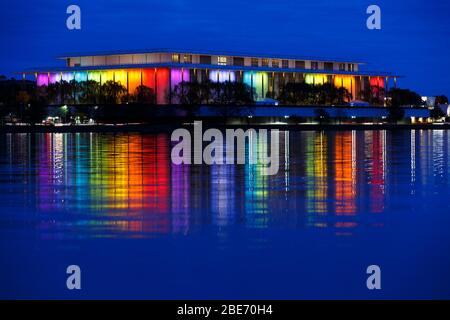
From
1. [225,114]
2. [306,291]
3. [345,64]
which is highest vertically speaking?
[345,64]

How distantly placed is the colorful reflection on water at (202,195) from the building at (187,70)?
322 ft

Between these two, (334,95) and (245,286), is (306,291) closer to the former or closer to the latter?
(245,286)

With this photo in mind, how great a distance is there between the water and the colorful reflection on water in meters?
0.04

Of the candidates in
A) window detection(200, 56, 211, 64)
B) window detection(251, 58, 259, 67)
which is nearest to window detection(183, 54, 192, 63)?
window detection(200, 56, 211, 64)

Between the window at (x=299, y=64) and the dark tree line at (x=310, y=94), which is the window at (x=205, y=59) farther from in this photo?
the window at (x=299, y=64)

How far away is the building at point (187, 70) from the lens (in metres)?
129

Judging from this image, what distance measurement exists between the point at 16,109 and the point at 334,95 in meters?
55.2

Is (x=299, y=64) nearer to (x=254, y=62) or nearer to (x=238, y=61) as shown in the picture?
(x=254, y=62)

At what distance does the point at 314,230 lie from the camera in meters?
13.6

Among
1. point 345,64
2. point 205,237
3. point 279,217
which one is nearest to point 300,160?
point 279,217

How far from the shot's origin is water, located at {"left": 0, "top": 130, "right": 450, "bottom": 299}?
32.4ft

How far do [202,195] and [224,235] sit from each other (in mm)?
5743

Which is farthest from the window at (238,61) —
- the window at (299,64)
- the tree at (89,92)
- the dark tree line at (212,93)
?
the tree at (89,92)

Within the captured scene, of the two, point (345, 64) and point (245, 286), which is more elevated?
point (345, 64)
